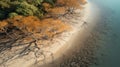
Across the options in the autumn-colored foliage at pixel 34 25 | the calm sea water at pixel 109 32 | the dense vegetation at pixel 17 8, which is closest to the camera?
the calm sea water at pixel 109 32

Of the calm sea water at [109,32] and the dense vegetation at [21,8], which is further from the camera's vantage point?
the dense vegetation at [21,8]

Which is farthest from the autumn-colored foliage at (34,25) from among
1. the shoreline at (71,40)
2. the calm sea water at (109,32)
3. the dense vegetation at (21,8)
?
the calm sea water at (109,32)

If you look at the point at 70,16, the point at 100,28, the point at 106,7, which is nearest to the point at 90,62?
the point at 100,28

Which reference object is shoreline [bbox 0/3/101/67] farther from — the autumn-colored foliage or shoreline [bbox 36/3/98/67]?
the autumn-colored foliage

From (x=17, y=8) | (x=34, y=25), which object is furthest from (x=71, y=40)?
(x=17, y=8)

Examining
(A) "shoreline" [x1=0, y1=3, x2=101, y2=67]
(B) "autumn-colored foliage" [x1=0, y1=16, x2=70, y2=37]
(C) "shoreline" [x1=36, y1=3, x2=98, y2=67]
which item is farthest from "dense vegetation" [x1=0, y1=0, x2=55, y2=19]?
(C) "shoreline" [x1=36, y1=3, x2=98, y2=67]

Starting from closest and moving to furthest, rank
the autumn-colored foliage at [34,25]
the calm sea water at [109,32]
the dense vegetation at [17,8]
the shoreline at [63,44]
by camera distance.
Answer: the shoreline at [63,44] → the calm sea water at [109,32] → the autumn-colored foliage at [34,25] → the dense vegetation at [17,8]

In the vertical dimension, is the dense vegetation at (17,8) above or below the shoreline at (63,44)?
above

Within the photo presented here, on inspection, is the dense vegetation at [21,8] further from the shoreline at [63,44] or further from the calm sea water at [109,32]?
the calm sea water at [109,32]

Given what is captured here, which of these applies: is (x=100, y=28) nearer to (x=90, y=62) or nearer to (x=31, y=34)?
(x=90, y=62)
